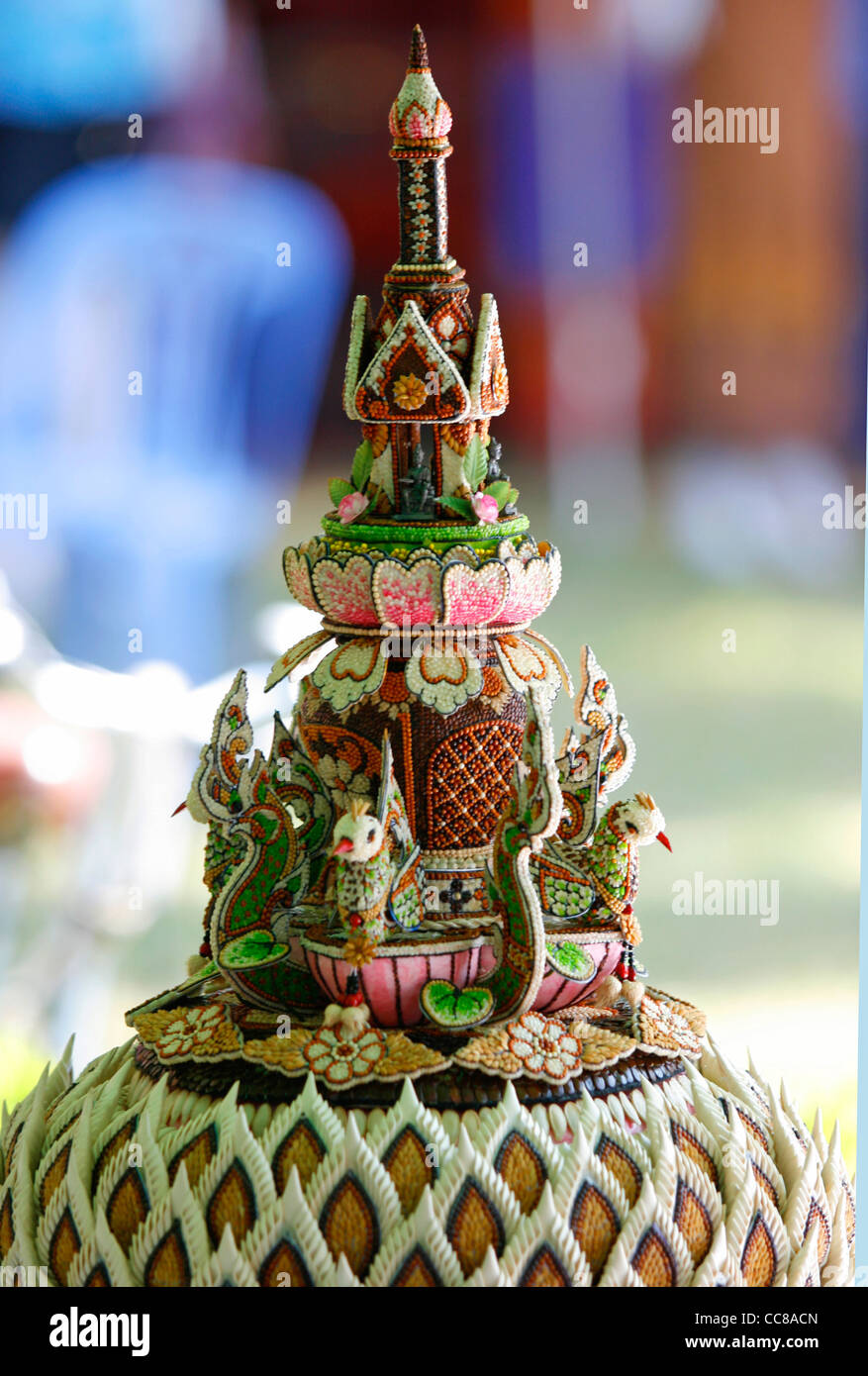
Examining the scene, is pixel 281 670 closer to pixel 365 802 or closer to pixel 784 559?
pixel 365 802

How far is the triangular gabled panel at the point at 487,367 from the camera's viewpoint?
5508 mm

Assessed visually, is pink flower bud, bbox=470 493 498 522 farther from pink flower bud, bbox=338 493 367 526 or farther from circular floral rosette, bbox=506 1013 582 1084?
circular floral rosette, bbox=506 1013 582 1084

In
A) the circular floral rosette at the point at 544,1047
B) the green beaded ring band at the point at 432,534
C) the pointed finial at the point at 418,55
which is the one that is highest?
the pointed finial at the point at 418,55

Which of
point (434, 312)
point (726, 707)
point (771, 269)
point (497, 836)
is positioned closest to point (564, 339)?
point (771, 269)

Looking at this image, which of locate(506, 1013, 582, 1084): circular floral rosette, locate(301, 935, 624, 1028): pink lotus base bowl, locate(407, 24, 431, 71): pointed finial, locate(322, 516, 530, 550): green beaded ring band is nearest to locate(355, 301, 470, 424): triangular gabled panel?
locate(322, 516, 530, 550): green beaded ring band

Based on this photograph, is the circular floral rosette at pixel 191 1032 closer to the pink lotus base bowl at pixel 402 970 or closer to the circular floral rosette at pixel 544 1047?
the pink lotus base bowl at pixel 402 970

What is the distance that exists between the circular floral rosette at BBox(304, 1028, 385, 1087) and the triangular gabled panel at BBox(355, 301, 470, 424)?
5.06 feet

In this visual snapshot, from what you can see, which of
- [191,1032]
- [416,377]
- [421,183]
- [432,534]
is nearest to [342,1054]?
[191,1032]

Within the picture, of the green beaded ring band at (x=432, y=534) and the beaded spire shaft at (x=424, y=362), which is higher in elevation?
the beaded spire shaft at (x=424, y=362)

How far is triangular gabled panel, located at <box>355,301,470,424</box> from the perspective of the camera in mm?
5469

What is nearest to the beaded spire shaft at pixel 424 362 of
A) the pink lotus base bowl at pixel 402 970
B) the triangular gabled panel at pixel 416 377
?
the triangular gabled panel at pixel 416 377

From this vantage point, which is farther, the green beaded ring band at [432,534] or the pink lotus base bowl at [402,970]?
the green beaded ring band at [432,534]
